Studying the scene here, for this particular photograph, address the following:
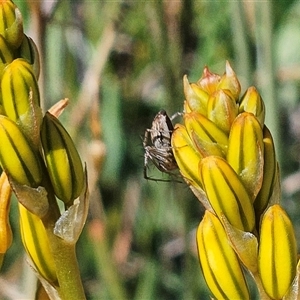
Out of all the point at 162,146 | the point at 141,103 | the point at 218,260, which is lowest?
the point at 141,103

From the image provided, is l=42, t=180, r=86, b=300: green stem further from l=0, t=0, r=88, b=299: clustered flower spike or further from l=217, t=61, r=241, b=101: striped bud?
l=217, t=61, r=241, b=101: striped bud

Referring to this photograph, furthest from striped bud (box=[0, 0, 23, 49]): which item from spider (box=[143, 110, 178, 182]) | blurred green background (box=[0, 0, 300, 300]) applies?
blurred green background (box=[0, 0, 300, 300])

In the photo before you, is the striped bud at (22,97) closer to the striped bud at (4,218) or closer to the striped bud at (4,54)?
the striped bud at (4,54)

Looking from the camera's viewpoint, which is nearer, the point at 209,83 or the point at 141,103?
the point at 209,83

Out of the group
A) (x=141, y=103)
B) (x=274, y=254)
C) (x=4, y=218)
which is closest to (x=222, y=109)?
(x=274, y=254)

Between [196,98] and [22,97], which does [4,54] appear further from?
[196,98]

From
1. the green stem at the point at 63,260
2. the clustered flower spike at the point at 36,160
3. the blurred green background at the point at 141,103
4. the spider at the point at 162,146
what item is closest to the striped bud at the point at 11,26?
the clustered flower spike at the point at 36,160

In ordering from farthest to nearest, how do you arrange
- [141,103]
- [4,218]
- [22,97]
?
[141,103], [4,218], [22,97]
